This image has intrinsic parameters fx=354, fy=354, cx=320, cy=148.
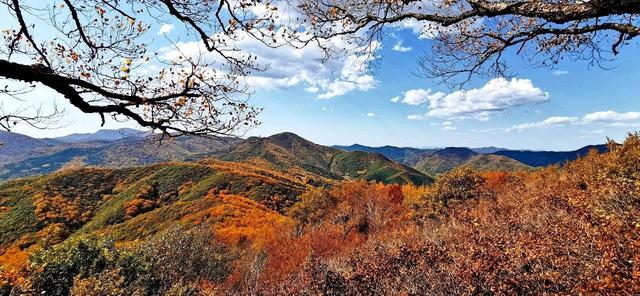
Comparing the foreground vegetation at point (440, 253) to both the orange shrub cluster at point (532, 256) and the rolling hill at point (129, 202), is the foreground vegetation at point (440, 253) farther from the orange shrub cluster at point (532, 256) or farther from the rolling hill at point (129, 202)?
the rolling hill at point (129, 202)

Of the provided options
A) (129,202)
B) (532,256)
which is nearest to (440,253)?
(532,256)

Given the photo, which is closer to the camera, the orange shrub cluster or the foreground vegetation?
the orange shrub cluster

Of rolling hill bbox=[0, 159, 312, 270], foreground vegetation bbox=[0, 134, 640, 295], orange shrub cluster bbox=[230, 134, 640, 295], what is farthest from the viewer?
rolling hill bbox=[0, 159, 312, 270]

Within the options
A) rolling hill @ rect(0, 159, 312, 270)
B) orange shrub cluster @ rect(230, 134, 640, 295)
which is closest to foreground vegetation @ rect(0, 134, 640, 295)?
orange shrub cluster @ rect(230, 134, 640, 295)

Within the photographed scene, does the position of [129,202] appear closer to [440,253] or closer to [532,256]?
[440,253]

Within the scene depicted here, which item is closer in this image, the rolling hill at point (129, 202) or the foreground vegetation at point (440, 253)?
the foreground vegetation at point (440, 253)

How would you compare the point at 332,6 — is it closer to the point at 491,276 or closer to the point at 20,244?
the point at 491,276

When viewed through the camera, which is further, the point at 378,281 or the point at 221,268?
the point at 221,268

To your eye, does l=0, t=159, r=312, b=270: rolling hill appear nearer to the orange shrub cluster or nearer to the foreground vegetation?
the foreground vegetation

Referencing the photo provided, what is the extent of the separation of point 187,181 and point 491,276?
12972 cm

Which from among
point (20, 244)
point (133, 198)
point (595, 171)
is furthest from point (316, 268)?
point (133, 198)

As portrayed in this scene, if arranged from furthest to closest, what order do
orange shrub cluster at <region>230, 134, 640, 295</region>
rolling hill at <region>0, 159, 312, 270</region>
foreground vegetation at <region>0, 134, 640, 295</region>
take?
1. rolling hill at <region>0, 159, 312, 270</region>
2. foreground vegetation at <region>0, 134, 640, 295</region>
3. orange shrub cluster at <region>230, 134, 640, 295</region>

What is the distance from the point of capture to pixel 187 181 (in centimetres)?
12625

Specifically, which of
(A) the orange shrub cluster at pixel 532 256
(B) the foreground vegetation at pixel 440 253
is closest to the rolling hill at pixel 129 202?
(B) the foreground vegetation at pixel 440 253
